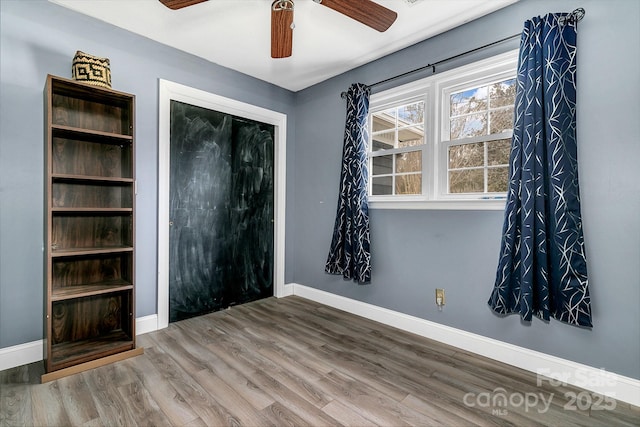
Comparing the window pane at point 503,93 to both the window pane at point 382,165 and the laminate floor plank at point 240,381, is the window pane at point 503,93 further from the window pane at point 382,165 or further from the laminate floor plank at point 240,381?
the laminate floor plank at point 240,381

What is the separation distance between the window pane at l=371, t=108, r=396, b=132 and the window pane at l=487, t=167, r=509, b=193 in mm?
1045

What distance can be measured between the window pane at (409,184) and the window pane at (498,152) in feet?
1.92

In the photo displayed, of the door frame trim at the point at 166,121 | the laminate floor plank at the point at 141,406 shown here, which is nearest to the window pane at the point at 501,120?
the door frame trim at the point at 166,121

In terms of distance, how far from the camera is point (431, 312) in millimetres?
2645

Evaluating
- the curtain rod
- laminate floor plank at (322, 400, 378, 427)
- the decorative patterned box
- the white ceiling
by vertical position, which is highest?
the white ceiling

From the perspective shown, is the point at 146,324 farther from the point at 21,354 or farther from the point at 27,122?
the point at 27,122

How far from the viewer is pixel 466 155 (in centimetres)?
251

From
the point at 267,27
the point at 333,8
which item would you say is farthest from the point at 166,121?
the point at 333,8

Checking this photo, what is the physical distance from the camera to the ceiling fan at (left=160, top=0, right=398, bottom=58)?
174 centimetres

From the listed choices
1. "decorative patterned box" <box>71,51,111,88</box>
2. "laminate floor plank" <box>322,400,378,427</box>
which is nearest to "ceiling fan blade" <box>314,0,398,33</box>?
"decorative patterned box" <box>71,51,111,88</box>

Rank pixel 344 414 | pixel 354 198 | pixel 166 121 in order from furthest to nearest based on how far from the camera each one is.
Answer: pixel 354 198 < pixel 166 121 < pixel 344 414

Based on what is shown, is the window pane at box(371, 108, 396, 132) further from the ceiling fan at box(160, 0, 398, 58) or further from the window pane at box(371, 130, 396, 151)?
the ceiling fan at box(160, 0, 398, 58)

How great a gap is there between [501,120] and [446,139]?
42cm

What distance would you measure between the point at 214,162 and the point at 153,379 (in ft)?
6.56
